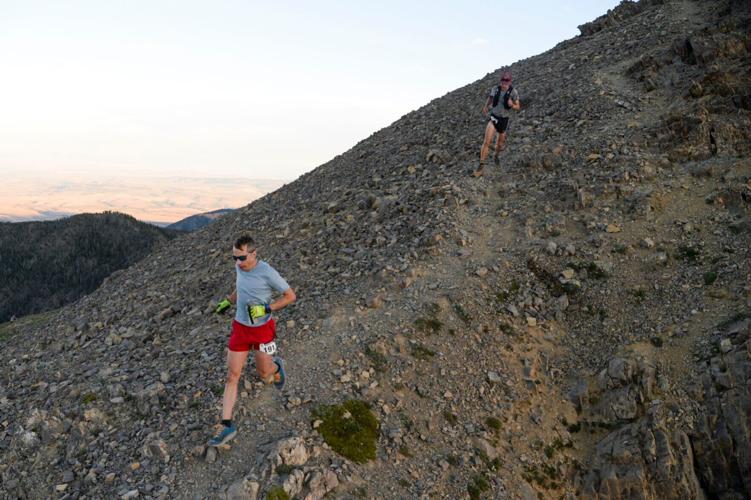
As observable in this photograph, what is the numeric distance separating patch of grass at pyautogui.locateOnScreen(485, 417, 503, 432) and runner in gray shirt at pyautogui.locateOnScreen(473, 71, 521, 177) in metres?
9.88

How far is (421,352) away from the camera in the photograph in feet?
39.0

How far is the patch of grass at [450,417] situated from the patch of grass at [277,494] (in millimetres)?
3804

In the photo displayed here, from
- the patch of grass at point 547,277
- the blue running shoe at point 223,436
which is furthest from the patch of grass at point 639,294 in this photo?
the blue running shoe at point 223,436

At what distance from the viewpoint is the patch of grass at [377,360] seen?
11363mm

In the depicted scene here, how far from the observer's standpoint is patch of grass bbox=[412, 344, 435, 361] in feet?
38.7

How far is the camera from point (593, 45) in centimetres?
2789

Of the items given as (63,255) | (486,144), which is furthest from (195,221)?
(486,144)

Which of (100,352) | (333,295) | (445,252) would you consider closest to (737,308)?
(445,252)

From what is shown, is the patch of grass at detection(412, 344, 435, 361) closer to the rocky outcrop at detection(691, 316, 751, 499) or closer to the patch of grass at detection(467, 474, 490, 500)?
the patch of grass at detection(467, 474, 490, 500)

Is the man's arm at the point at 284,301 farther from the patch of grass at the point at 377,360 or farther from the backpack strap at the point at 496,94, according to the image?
the backpack strap at the point at 496,94

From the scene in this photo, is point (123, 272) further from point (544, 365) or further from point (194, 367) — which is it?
point (544, 365)

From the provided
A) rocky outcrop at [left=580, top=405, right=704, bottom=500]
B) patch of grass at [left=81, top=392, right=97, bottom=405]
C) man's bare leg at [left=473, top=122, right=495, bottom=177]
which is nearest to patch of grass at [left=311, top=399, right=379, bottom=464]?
rocky outcrop at [left=580, top=405, right=704, bottom=500]

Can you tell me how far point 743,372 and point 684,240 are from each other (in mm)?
4670

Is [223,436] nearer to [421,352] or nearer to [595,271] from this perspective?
[421,352]
